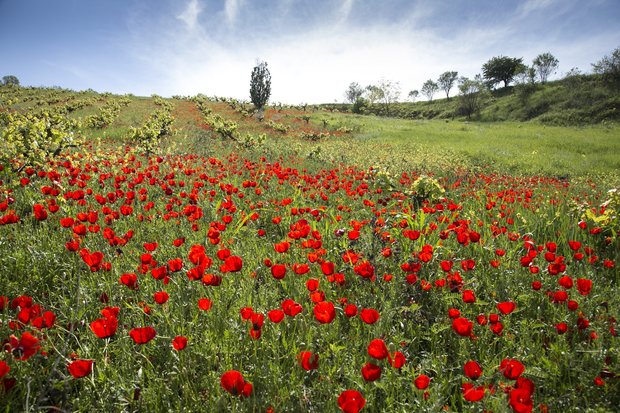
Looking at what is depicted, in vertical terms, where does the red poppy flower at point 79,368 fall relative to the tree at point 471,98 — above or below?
below

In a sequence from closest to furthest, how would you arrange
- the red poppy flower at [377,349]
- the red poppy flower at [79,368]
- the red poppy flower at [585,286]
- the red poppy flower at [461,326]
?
the red poppy flower at [79,368] → the red poppy flower at [377,349] → the red poppy flower at [461,326] → the red poppy flower at [585,286]

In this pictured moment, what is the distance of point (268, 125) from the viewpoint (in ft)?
95.5

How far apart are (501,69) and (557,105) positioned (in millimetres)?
39078

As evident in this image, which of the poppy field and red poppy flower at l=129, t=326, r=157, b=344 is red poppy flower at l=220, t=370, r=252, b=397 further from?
red poppy flower at l=129, t=326, r=157, b=344

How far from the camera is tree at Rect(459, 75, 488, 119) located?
5994 cm

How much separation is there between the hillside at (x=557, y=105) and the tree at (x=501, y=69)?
12.5 metres

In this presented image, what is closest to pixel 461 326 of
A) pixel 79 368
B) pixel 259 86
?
pixel 79 368

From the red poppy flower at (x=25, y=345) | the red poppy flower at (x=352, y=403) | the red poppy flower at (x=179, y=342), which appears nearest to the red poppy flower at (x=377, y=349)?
the red poppy flower at (x=352, y=403)

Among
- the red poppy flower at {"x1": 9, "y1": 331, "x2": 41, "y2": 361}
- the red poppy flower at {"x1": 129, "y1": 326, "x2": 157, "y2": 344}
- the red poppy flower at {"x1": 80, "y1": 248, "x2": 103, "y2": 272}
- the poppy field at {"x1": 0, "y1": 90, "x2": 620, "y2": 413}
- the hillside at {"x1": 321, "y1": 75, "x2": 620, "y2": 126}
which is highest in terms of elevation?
the hillside at {"x1": 321, "y1": 75, "x2": 620, "y2": 126}

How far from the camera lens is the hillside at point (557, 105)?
40844mm

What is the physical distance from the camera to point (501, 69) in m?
79.9

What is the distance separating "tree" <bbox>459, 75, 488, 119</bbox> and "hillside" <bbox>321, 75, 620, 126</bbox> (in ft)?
3.20

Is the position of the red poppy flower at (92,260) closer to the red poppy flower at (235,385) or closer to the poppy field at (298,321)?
the poppy field at (298,321)

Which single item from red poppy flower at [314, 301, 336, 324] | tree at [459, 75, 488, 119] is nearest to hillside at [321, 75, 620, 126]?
tree at [459, 75, 488, 119]
